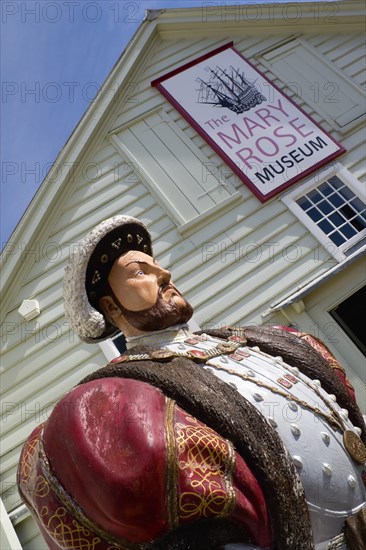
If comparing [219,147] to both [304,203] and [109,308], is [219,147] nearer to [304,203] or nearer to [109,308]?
[304,203]

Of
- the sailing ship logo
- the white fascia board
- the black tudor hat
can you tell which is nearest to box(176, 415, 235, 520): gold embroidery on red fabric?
the black tudor hat

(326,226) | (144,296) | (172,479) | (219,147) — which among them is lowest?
(172,479)

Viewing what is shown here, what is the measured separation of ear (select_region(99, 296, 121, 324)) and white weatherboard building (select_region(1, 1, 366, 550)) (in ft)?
10.5

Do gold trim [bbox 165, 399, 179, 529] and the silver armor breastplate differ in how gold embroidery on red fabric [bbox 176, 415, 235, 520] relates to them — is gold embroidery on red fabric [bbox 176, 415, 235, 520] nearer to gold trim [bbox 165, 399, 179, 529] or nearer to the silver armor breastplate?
gold trim [bbox 165, 399, 179, 529]

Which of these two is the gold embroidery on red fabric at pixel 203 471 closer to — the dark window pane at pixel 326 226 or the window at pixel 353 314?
the window at pixel 353 314

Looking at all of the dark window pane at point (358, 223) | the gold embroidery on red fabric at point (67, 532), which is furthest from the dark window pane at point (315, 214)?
the gold embroidery on red fabric at point (67, 532)

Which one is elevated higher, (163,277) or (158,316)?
(163,277)

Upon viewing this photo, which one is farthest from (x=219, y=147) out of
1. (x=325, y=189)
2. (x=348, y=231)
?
(x=348, y=231)

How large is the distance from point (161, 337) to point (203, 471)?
0.87 meters

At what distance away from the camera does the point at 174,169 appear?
6.98 m

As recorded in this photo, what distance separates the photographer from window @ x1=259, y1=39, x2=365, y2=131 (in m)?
7.58

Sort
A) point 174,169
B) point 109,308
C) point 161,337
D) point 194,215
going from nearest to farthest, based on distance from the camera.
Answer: point 161,337, point 109,308, point 194,215, point 174,169

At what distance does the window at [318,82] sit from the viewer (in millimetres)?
7578

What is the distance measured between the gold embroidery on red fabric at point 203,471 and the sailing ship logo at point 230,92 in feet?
20.4
